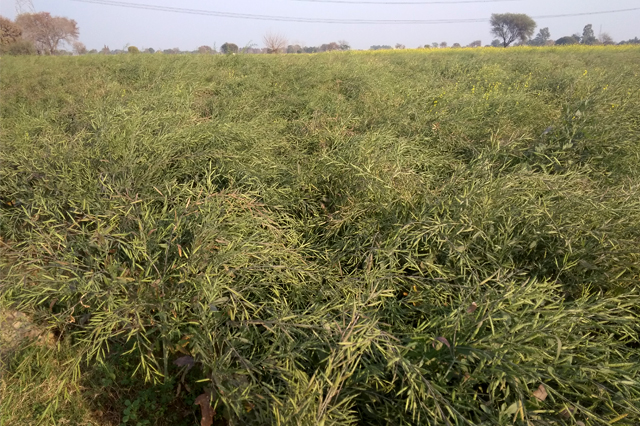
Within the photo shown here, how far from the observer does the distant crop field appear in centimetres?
129

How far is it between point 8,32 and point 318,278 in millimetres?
21309

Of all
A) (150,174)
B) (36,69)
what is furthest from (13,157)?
(36,69)

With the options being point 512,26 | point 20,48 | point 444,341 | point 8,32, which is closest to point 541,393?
point 444,341

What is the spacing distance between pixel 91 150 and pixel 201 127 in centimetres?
80

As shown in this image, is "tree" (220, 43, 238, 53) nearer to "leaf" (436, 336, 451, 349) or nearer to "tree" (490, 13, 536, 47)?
"leaf" (436, 336, 451, 349)

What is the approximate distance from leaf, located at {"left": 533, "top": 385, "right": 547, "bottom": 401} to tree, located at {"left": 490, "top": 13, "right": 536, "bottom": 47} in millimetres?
49411

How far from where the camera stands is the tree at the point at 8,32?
14972 millimetres

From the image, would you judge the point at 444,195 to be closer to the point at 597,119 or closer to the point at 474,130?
the point at 474,130

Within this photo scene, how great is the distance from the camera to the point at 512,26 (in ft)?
140

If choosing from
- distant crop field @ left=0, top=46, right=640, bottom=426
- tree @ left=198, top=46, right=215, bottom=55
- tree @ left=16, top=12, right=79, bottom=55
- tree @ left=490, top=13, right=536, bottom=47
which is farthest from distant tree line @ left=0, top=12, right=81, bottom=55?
tree @ left=490, top=13, right=536, bottom=47

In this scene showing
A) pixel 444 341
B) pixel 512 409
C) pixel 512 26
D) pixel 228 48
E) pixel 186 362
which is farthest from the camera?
pixel 512 26

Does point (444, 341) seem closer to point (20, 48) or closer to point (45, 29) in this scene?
point (20, 48)

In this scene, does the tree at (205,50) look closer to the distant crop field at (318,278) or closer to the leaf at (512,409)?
the distant crop field at (318,278)

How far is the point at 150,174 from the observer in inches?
95.2
